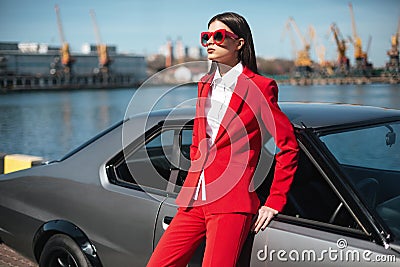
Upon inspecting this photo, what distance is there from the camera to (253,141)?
248cm

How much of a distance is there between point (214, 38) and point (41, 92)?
14122 centimetres

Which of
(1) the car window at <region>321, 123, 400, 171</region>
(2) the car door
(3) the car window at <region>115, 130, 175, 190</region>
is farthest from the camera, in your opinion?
(3) the car window at <region>115, 130, 175, 190</region>

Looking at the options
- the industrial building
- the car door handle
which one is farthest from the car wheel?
the industrial building

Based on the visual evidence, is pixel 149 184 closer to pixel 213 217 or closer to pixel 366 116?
pixel 213 217

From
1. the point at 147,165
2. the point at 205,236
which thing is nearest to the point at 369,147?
the point at 205,236

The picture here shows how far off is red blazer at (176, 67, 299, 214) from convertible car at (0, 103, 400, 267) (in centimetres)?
17

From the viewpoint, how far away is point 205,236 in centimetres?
257

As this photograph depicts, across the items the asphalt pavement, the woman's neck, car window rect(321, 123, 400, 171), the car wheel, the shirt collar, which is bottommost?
the asphalt pavement

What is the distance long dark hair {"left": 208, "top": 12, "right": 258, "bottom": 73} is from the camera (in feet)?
8.30

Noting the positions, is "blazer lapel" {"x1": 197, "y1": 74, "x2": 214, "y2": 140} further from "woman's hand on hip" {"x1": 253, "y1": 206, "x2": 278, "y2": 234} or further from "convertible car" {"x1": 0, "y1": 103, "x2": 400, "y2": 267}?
"woman's hand on hip" {"x1": 253, "y1": 206, "x2": 278, "y2": 234}

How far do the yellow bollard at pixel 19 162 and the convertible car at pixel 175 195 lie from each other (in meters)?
2.97

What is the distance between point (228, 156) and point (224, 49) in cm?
50

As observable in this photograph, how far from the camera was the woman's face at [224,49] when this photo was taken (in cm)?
252

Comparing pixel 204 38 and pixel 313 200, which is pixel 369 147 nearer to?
pixel 313 200
